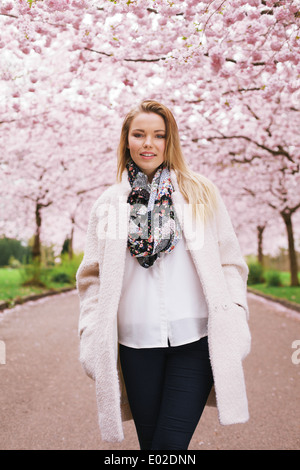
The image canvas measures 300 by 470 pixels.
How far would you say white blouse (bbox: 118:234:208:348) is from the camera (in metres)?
1.88

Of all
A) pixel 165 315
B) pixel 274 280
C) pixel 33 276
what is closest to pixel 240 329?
pixel 165 315

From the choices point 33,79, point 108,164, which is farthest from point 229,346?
point 108,164

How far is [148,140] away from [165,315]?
80 centimetres

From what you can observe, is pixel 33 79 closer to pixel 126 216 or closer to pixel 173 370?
pixel 126 216

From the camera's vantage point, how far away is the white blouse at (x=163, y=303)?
6.17ft

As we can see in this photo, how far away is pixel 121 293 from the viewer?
1990 millimetres

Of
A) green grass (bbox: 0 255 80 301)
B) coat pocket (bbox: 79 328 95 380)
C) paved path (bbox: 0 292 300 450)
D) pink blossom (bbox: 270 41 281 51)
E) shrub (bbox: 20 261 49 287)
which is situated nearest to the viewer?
coat pocket (bbox: 79 328 95 380)

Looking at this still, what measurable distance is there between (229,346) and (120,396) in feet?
1.78

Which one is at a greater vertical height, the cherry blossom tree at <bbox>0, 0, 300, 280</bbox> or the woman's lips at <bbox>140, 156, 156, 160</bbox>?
the cherry blossom tree at <bbox>0, 0, 300, 280</bbox>

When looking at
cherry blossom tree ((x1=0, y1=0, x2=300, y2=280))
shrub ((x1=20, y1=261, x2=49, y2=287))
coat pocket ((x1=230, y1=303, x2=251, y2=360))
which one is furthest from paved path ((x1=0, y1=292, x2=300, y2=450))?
shrub ((x1=20, y1=261, x2=49, y2=287))

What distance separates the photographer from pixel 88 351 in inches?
78.5

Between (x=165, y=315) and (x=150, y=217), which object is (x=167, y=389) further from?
(x=150, y=217)

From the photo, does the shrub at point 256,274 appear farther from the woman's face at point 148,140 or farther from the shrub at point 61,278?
the woman's face at point 148,140

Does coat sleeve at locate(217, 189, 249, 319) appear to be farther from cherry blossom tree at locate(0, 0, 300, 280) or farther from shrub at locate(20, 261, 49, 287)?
shrub at locate(20, 261, 49, 287)
